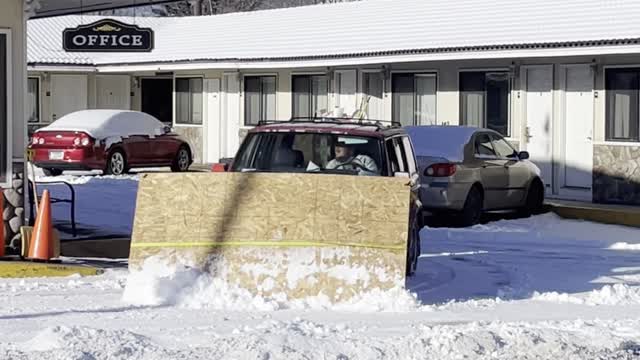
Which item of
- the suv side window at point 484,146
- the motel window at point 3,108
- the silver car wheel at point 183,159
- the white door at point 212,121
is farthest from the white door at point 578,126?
the motel window at point 3,108

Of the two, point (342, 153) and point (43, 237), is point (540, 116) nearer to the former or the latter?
point (342, 153)

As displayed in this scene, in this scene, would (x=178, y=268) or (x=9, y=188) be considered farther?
(x=9, y=188)

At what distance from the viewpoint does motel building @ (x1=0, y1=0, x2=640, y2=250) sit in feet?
74.9

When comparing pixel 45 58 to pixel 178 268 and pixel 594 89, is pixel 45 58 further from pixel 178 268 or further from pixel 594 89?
pixel 178 268

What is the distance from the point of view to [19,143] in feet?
48.1

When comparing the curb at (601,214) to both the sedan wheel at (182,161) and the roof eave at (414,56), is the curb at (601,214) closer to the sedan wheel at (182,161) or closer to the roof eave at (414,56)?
the roof eave at (414,56)

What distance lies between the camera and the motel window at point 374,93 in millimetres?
28078

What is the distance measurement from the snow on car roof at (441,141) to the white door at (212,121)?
12.9 meters

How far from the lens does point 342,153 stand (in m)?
13.1

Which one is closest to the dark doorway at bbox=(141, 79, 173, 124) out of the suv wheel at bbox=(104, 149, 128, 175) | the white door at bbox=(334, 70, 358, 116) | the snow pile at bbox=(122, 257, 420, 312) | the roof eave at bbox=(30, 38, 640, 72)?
the roof eave at bbox=(30, 38, 640, 72)

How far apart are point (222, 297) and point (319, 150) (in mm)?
2344

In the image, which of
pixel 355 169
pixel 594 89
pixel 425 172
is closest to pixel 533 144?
pixel 594 89

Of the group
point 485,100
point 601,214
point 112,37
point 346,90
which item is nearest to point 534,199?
point 601,214

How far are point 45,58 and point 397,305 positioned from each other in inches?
1017
